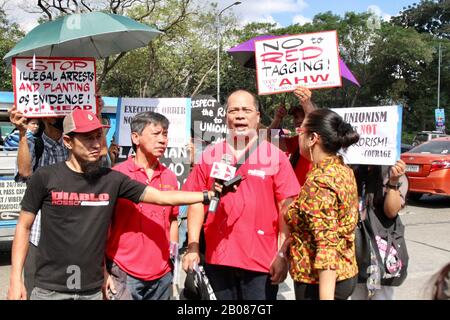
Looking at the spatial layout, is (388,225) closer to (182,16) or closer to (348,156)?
(348,156)

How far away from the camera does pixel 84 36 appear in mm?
3793

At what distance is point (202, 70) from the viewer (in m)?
28.6

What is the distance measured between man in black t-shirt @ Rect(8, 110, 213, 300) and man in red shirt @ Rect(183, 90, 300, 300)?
55cm

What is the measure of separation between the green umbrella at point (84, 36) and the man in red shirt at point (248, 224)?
1611mm

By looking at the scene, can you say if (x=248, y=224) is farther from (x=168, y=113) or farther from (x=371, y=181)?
(x=168, y=113)

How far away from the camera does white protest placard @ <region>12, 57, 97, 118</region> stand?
3.62 metres

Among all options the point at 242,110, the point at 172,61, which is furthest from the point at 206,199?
the point at 172,61

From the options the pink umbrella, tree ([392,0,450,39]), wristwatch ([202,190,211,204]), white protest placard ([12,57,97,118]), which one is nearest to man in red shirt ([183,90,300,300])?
wristwatch ([202,190,211,204])

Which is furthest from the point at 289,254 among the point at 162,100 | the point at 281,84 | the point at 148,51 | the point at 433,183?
the point at 148,51

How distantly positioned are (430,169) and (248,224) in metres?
8.72

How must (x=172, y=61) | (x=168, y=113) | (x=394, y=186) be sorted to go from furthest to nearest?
1. (x=172, y=61)
2. (x=168, y=113)
3. (x=394, y=186)

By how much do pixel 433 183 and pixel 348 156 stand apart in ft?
24.5

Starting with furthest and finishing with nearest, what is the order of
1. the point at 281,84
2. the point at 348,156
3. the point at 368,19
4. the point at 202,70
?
the point at 368,19, the point at 202,70, the point at 281,84, the point at 348,156

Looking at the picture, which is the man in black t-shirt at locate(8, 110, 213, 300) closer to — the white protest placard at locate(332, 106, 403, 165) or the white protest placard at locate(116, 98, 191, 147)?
the white protest placard at locate(332, 106, 403, 165)
